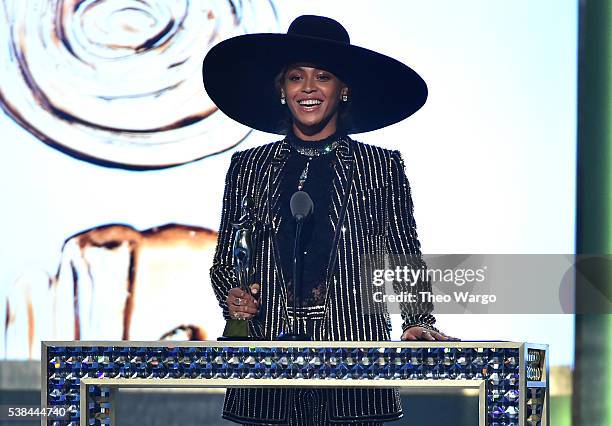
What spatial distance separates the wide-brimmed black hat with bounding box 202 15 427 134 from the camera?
3725 millimetres

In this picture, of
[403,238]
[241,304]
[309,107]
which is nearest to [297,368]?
[241,304]

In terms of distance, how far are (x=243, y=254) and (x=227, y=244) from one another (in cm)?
43

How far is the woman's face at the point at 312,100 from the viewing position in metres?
3.70

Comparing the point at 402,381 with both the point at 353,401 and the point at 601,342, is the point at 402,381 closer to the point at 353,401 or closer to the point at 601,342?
the point at 353,401

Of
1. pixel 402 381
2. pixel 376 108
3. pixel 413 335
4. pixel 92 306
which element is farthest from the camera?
pixel 92 306

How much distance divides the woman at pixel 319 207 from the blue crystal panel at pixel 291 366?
324mm

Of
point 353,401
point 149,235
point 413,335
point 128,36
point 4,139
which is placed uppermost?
point 128,36

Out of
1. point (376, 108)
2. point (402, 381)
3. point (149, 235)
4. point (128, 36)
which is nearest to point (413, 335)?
point (402, 381)

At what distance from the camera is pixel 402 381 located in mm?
2969

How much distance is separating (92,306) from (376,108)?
5.10 ft

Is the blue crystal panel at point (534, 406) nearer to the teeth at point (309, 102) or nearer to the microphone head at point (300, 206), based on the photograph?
the microphone head at point (300, 206)

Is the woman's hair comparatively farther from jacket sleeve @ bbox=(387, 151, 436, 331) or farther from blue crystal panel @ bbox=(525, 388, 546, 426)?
blue crystal panel @ bbox=(525, 388, 546, 426)

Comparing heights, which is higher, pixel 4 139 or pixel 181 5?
pixel 181 5

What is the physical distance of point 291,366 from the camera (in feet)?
9.81
